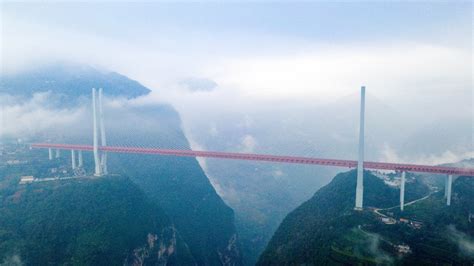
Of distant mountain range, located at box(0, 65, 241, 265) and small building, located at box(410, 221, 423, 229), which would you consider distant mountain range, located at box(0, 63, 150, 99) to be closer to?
distant mountain range, located at box(0, 65, 241, 265)

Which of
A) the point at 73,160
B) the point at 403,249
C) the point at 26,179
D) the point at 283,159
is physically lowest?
the point at 403,249

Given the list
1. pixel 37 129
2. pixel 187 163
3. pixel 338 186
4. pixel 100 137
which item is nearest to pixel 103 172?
pixel 100 137

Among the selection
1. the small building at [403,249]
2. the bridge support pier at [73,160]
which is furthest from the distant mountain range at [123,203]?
the small building at [403,249]

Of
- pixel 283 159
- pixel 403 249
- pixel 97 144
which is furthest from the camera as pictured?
pixel 97 144

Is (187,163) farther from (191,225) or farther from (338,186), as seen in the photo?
(338,186)

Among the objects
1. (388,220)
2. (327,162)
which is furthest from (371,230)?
(327,162)

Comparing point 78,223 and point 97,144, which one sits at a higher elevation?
point 97,144

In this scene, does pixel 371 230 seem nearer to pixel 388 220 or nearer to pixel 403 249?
pixel 388 220

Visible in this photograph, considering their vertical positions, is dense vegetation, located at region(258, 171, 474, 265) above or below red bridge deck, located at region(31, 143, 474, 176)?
below

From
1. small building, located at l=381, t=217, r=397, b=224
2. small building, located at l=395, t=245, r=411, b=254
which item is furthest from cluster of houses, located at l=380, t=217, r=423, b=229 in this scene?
small building, located at l=395, t=245, r=411, b=254
